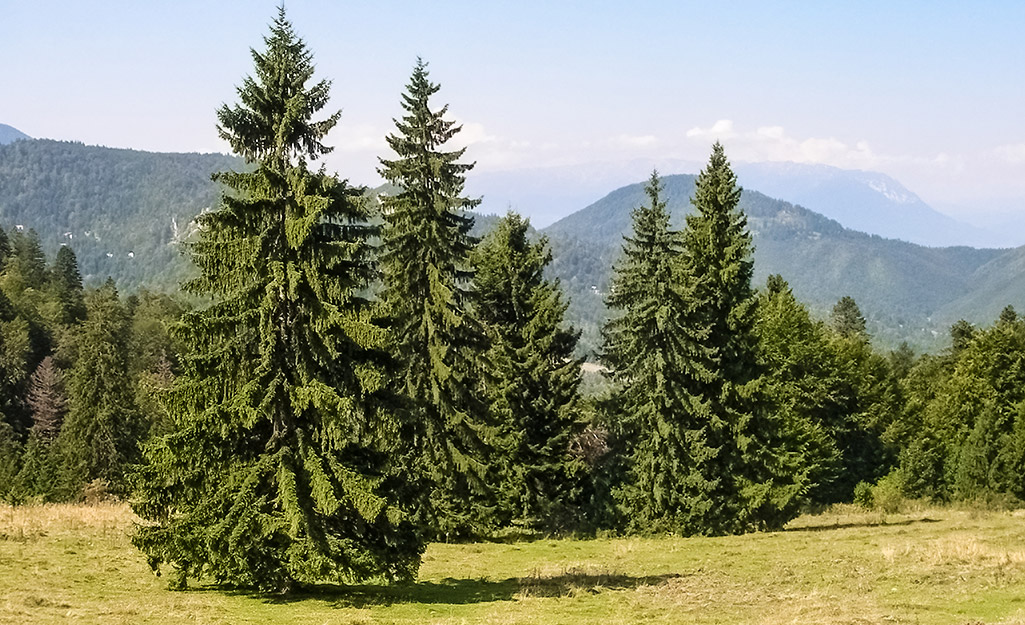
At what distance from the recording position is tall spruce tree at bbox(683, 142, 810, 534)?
138 feet

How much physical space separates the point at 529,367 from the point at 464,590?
18.8 metres

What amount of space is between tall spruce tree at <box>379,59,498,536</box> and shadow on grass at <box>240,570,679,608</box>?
8737 mm

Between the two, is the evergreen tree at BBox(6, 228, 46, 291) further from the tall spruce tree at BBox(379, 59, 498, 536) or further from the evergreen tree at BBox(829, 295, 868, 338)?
the evergreen tree at BBox(829, 295, 868, 338)

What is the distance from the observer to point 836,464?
70438 millimetres

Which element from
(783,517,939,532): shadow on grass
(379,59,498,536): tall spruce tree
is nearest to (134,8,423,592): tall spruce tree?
(379,59,498,536): tall spruce tree

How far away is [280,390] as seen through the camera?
21750mm

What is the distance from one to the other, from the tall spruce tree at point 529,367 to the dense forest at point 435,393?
0.38ft

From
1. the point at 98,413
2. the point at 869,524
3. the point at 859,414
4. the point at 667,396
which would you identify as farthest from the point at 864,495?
the point at 98,413

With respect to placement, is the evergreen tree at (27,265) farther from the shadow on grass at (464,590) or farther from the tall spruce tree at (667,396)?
the shadow on grass at (464,590)

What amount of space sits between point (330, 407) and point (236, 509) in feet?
9.94

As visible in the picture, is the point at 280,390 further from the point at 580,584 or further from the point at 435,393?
the point at 435,393

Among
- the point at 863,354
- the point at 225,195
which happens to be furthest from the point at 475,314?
the point at 863,354

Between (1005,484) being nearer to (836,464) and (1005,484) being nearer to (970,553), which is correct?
(836,464)

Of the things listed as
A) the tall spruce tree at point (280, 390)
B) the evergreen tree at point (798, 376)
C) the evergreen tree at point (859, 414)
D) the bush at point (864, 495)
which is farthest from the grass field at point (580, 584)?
the evergreen tree at point (859, 414)
